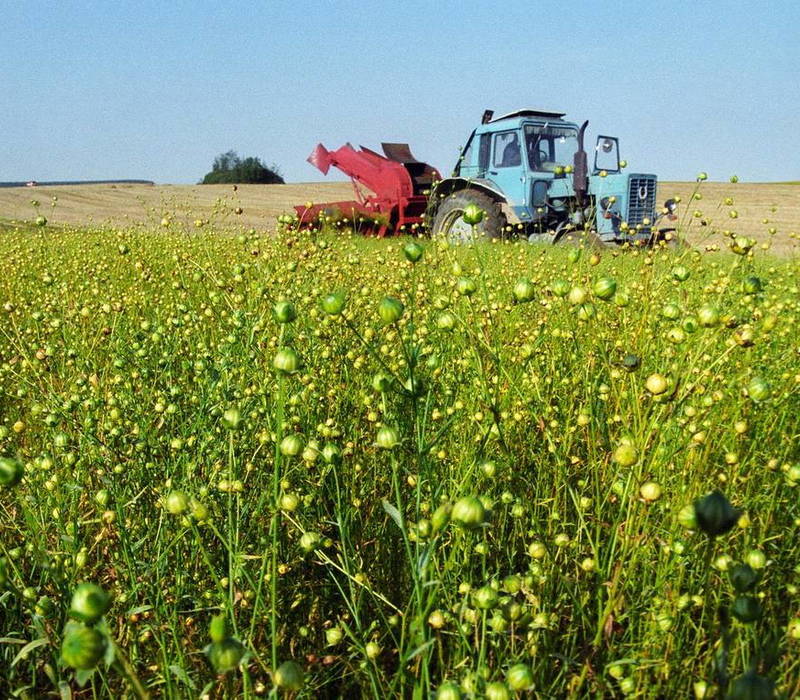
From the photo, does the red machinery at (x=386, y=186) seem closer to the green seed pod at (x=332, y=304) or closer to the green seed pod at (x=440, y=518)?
the green seed pod at (x=332, y=304)

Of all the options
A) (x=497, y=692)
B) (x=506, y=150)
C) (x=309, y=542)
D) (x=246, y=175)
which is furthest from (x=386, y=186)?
(x=246, y=175)

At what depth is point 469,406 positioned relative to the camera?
2.12 m

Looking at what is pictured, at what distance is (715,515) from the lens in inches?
29.6

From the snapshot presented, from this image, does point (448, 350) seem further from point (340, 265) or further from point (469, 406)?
point (340, 265)

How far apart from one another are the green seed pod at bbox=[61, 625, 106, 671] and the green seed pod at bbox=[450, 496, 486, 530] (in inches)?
17.1

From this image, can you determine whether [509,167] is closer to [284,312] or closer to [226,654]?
[284,312]

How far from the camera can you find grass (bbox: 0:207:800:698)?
1120 mm

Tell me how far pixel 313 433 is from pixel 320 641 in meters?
0.65

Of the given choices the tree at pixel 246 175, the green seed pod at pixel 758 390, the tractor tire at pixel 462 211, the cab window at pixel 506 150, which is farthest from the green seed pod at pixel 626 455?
the tree at pixel 246 175

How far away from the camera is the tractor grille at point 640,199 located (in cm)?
900

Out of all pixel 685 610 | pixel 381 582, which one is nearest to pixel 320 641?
pixel 381 582

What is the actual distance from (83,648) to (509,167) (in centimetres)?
919

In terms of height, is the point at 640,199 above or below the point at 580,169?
below

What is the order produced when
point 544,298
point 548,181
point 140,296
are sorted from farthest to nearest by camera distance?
point 548,181
point 140,296
point 544,298
